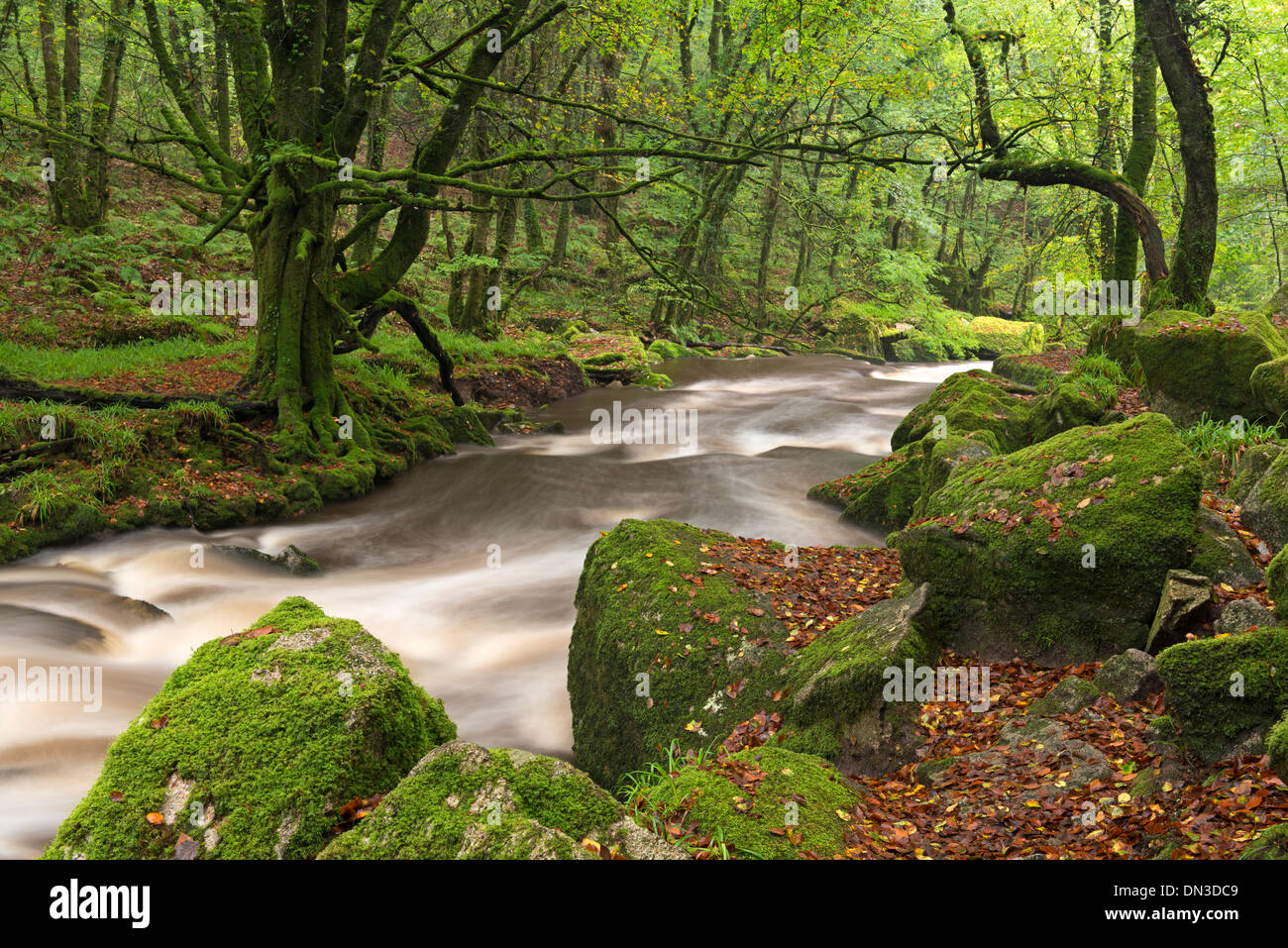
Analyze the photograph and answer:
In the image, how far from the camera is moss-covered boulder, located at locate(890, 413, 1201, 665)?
5.29m

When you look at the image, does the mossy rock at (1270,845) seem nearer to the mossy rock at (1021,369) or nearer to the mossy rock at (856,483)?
the mossy rock at (856,483)

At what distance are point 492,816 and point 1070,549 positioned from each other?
14.2ft

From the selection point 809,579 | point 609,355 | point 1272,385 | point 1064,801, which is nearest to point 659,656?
point 809,579

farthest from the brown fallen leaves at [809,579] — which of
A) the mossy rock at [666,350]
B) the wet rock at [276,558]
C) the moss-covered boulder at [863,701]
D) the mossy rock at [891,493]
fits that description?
the mossy rock at [666,350]

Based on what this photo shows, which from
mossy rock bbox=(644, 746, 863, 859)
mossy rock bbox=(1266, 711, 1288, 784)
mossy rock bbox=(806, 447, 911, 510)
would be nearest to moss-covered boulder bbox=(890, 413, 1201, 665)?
mossy rock bbox=(1266, 711, 1288, 784)

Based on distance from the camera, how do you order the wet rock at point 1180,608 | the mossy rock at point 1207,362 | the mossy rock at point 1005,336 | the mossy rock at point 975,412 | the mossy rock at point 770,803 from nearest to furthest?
the mossy rock at point 770,803 < the wet rock at point 1180,608 < the mossy rock at point 1207,362 < the mossy rock at point 975,412 < the mossy rock at point 1005,336

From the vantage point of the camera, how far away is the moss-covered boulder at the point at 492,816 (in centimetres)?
277

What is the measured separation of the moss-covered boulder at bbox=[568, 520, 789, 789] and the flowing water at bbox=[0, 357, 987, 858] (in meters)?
0.90

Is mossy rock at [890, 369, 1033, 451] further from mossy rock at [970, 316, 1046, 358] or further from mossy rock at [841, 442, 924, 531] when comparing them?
mossy rock at [970, 316, 1046, 358]

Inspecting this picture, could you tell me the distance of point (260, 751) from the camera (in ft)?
10.4

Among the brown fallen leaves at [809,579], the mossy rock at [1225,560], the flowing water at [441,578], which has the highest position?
the mossy rock at [1225,560]

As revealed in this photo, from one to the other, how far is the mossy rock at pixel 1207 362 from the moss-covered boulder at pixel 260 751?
9.08 metres

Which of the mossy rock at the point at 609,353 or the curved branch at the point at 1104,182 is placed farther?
the mossy rock at the point at 609,353

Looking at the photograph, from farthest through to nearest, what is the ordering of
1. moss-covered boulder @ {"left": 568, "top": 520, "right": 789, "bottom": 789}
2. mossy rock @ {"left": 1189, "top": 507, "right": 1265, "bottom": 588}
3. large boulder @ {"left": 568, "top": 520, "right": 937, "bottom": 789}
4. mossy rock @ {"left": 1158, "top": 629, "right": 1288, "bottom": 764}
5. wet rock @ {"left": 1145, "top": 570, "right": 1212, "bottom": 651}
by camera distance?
moss-covered boulder @ {"left": 568, "top": 520, "right": 789, "bottom": 789}, mossy rock @ {"left": 1189, "top": 507, "right": 1265, "bottom": 588}, large boulder @ {"left": 568, "top": 520, "right": 937, "bottom": 789}, wet rock @ {"left": 1145, "top": 570, "right": 1212, "bottom": 651}, mossy rock @ {"left": 1158, "top": 629, "right": 1288, "bottom": 764}
